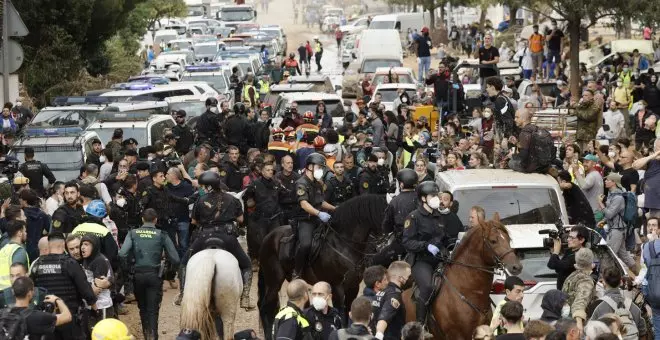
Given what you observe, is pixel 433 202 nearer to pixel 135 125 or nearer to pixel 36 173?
pixel 36 173

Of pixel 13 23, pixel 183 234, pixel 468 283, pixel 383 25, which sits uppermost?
pixel 13 23

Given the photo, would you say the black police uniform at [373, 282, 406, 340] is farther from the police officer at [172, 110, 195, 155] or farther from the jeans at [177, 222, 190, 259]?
the police officer at [172, 110, 195, 155]

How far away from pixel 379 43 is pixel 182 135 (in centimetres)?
2945

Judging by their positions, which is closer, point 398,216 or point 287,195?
point 398,216

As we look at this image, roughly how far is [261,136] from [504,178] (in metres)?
9.67

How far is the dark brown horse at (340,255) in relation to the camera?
1656 centimetres

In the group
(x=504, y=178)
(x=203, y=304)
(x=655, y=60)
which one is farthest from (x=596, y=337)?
(x=655, y=60)

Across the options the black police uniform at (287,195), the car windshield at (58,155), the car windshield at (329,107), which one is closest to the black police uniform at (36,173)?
the car windshield at (58,155)

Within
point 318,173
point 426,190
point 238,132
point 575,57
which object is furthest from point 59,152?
point 575,57

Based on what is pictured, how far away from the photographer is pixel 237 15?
86.4m

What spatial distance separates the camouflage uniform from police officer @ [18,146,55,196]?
10.5 meters

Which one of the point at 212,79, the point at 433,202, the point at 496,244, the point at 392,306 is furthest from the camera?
the point at 212,79

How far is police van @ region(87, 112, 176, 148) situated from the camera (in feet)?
86.6

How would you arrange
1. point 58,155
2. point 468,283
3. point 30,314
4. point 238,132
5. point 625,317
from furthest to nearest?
point 238,132, point 58,155, point 468,283, point 625,317, point 30,314
